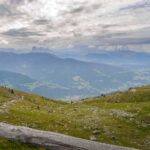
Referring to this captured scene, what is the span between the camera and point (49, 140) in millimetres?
21406

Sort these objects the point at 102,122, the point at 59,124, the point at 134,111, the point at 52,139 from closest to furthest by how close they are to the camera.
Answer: the point at 52,139 < the point at 59,124 < the point at 102,122 < the point at 134,111

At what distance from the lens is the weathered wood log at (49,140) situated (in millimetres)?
21069

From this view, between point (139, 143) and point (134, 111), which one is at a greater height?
point (134, 111)

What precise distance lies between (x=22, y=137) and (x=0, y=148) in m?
1.94

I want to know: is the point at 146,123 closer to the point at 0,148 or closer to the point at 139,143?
the point at 139,143

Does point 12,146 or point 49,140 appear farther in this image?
point 12,146

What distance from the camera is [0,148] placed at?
2316 centimetres

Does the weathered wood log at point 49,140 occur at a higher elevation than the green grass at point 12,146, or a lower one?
higher

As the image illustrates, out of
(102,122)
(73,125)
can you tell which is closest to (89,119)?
(102,122)

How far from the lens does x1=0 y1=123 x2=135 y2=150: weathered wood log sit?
21.1m

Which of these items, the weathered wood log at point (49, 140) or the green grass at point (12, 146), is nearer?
the weathered wood log at point (49, 140)

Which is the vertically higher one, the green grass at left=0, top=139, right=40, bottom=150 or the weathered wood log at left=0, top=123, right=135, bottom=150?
the weathered wood log at left=0, top=123, right=135, bottom=150

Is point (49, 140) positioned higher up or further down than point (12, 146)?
higher up

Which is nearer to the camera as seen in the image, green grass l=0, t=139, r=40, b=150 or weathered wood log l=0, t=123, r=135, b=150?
weathered wood log l=0, t=123, r=135, b=150
